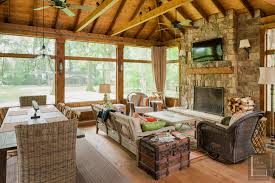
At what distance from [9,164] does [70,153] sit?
2084 mm

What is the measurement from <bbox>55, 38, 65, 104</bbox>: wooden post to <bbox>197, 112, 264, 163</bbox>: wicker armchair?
4867mm

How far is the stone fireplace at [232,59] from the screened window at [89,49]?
10.6 ft

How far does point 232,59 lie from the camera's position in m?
5.93

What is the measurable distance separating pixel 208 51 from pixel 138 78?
3.20 m

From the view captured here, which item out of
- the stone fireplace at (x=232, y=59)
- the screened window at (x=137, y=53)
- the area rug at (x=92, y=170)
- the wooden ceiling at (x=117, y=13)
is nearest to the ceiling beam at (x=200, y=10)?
the wooden ceiling at (x=117, y=13)

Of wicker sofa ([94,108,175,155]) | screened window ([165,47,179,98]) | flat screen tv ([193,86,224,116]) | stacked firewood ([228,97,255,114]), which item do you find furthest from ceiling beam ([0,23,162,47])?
stacked firewood ([228,97,255,114])

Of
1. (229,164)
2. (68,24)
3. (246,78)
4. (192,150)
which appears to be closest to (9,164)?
(192,150)

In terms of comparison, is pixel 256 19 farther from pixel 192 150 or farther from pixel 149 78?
pixel 149 78

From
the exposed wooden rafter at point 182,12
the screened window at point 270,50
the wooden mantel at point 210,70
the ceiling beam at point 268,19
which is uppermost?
the exposed wooden rafter at point 182,12

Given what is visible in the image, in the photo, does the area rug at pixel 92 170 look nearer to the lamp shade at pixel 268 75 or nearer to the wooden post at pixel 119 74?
the lamp shade at pixel 268 75

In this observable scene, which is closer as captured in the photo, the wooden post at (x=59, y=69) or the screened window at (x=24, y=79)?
the screened window at (x=24, y=79)

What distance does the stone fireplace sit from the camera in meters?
5.50

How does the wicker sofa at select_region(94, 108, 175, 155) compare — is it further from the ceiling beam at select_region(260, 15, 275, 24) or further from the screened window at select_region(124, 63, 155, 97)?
the ceiling beam at select_region(260, 15, 275, 24)

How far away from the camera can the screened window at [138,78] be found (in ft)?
27.3
